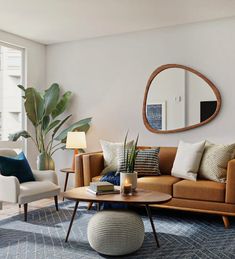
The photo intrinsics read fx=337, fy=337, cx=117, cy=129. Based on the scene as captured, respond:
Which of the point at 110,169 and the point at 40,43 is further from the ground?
the point at 40,43

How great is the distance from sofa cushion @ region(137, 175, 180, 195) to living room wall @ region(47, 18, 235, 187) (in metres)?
0.91

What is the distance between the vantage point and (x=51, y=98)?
207 inches

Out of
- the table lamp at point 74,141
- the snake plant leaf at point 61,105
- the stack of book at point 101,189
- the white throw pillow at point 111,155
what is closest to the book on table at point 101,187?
the stack of book at point 101,189

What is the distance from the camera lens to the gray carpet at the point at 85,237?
9.33ft

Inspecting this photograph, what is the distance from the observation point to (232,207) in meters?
3.54

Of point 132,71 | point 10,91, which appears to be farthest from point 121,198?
point 10,91

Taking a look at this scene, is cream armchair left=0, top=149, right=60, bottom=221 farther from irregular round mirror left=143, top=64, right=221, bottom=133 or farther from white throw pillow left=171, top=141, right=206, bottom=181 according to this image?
irregular round mirror left=143, top=64, right=221, bottom=133

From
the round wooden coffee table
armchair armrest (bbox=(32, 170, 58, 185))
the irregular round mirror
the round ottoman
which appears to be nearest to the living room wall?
the irregular round mirror

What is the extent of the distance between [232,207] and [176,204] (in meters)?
0.61

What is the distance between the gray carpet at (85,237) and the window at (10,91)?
1.78 meters

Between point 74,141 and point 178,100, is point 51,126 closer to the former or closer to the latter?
point 74,141

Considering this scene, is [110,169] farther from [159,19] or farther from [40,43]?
[40,43]

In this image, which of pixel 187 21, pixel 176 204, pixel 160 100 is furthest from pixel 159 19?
pixel 176 204

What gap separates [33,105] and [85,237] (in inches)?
101
